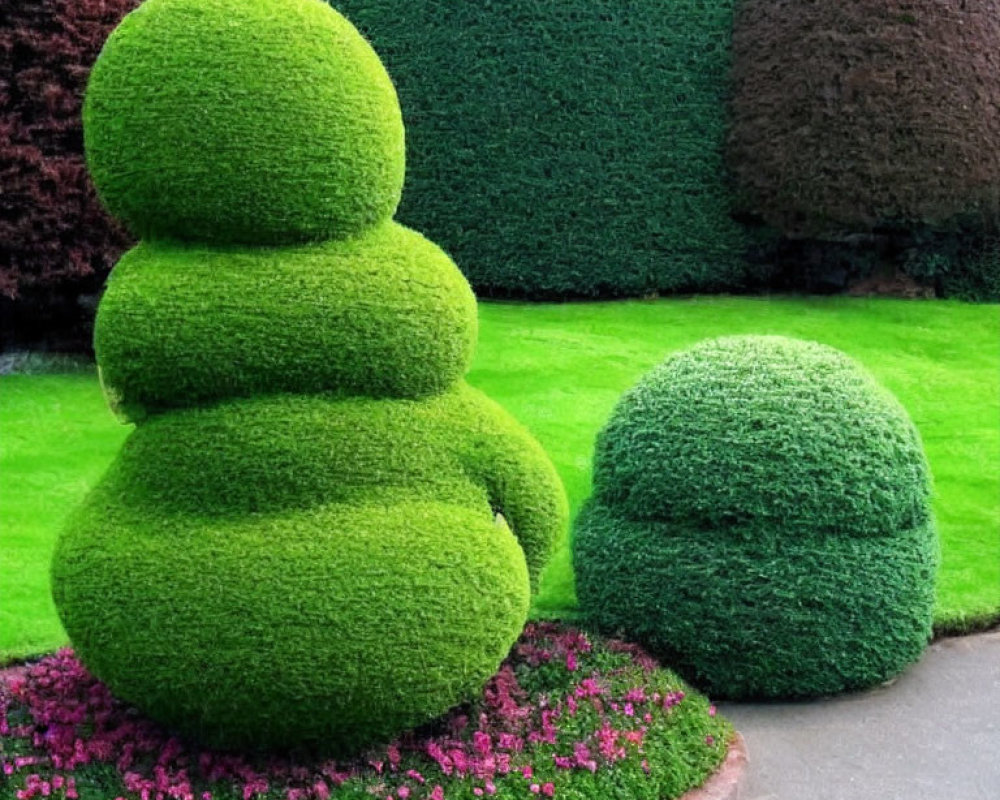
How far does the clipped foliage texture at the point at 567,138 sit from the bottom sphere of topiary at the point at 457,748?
9575 millimetres

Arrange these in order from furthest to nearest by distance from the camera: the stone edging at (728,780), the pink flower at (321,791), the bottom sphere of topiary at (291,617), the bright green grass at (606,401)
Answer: the bright green grass at (606,401) < the stone edging at (728,780) < the pink flower at (321,791) < the bottom sphere of topiary at (291,617)

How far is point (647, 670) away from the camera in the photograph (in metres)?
5.92

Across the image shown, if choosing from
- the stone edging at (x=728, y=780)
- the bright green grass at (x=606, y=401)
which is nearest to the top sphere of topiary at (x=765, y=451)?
the stone edging at (x=728, y=780)

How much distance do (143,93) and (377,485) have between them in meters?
1.62

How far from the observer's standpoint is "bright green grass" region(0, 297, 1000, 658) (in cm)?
767

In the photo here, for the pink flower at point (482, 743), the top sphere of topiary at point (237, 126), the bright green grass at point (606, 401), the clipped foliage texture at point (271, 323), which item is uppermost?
the top sphere of topiary at point (237, 126)

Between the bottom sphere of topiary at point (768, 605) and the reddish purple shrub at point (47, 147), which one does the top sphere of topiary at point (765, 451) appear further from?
the reddish purple shrub at point (47, 147)

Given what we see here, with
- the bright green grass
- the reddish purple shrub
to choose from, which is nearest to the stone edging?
the bright green grass

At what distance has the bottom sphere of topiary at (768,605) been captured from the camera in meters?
6.11

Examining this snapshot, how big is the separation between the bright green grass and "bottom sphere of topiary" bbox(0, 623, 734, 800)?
1.41 metres

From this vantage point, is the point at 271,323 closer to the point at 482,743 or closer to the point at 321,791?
the point at 321,791

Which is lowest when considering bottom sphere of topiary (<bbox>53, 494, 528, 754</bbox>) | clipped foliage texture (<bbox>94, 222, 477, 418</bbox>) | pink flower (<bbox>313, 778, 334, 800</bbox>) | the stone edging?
the stone edging

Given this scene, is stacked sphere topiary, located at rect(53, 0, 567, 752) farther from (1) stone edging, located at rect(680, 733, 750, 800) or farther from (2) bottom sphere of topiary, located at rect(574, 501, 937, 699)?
(2) bottom sphere of topiary, located at rect(574, 501, 937, 699)

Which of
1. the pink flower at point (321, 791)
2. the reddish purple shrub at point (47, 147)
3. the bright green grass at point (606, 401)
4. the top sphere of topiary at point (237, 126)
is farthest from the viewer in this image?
the reddish purple shrub at point (47, 147)
